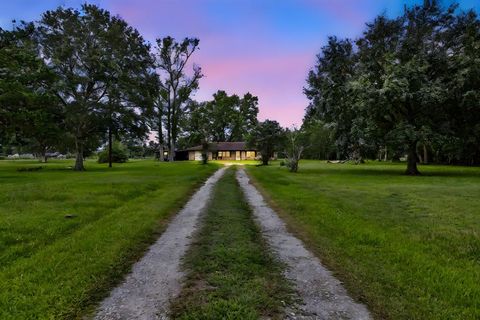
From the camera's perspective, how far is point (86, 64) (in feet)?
123

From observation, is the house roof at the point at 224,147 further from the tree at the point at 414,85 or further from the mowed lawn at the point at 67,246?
the mowed lawn at the point at 67,246

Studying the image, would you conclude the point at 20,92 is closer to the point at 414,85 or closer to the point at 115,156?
the point at 414,85

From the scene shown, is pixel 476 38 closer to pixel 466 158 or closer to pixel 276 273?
pixel 466 158

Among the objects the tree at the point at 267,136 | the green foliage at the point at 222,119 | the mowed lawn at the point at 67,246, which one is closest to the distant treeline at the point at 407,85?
the tree at the point at 267,136

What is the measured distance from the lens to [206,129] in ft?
315

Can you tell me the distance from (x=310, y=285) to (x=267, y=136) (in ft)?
159

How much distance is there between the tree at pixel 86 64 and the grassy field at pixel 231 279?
33118 millimetres

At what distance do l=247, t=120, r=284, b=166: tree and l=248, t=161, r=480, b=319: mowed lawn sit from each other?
1539 inches

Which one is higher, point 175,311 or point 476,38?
point 476,38

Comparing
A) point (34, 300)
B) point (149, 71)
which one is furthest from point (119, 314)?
point (149, 71)

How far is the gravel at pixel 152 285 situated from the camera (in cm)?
435

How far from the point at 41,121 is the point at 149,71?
70.8 ft

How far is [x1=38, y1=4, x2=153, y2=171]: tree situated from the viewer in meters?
36.8

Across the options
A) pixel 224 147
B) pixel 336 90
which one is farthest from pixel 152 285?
pixel 224 147
